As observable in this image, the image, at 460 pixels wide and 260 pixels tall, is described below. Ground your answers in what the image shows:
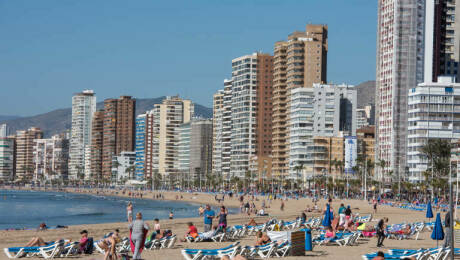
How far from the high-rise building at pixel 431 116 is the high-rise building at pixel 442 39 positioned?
30.6ft

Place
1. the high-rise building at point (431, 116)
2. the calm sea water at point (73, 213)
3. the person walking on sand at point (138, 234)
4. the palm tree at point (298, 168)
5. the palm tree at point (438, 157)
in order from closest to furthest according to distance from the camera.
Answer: the person walking on sand at point (138, 234) → the calm sea water at point (73, 213) → the palm tree at point (438, 157) → the high-rise building at point (431, 116) → the palm tree at point (298, 168)

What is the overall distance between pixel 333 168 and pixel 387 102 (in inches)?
1016

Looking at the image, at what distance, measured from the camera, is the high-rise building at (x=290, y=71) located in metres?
179

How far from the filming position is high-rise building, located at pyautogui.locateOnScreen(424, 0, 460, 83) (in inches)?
5600

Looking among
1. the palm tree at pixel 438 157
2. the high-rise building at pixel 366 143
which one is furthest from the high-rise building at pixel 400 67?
the palm tree at pixel 438 157

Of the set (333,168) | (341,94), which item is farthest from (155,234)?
(341,94)

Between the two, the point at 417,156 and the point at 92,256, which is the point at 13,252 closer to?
the point at 92,256

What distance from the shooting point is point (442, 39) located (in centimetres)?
14888

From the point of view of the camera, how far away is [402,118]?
5586 inches

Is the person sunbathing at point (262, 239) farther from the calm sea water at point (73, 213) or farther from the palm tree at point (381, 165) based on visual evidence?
the palm tree at point (381, 165)

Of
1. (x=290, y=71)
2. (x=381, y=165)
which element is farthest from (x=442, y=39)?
(x=290, y=71)

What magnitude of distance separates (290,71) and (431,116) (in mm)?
56535

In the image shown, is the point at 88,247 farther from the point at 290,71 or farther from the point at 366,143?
the point at 290,71

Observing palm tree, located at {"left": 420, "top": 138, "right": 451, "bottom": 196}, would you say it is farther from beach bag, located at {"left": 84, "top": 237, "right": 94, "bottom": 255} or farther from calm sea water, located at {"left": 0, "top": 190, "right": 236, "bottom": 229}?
beach bag, located at {"left": 84, "top": 237, "right": 94, "bottom": 255}
